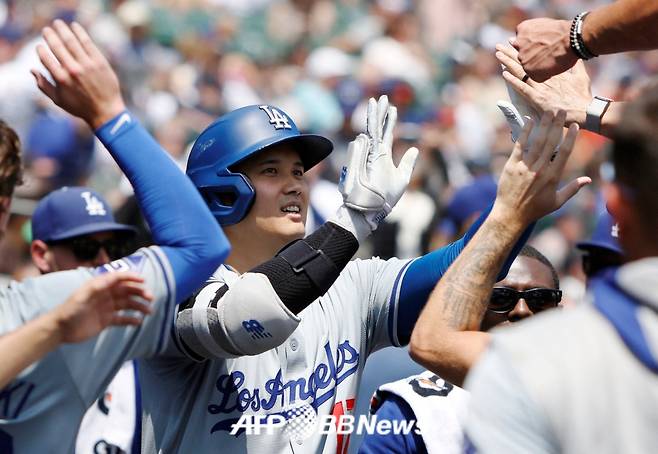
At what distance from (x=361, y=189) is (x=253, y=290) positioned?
1.71 ft

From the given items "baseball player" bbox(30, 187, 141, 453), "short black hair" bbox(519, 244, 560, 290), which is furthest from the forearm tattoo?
"baseball player" bbox(30, 187, 141, 453)

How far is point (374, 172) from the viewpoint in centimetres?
356

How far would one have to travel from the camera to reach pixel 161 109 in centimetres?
1197

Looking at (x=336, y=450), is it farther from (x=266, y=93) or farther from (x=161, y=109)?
(x=266, y=93)

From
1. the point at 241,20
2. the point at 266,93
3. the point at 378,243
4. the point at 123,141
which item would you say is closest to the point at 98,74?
the point at 123,141

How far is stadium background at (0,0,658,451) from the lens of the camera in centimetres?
964

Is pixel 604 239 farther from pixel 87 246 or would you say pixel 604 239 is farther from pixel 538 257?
pixel 87 246

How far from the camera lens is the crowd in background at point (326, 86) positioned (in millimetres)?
9578

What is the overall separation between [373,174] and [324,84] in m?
9.61

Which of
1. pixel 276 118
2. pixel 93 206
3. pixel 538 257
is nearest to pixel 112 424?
pixel 93 206

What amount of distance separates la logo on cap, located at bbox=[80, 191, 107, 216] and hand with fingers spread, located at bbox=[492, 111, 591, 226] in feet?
10.0

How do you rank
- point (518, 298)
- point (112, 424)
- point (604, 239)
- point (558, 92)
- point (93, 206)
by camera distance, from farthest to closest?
1. point (93, 206)
2. point (604, 239)
3. point (112, 424)
4. point (518, 298)
5. point (558, 92)

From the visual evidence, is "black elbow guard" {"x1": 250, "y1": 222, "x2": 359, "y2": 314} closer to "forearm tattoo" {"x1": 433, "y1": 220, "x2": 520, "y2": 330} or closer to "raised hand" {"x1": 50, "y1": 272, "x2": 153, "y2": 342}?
"forearm tattoo" {"x1": 433, "y1": 220, "x2": 520, "y2": 330}

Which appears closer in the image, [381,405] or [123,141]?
[123,141]
